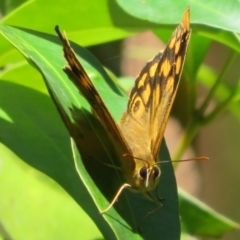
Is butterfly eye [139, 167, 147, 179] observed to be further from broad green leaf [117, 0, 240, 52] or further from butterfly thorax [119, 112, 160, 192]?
broad green leaf [117, 0, 240, 52]

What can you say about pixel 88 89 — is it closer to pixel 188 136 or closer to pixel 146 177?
pixel 146 177

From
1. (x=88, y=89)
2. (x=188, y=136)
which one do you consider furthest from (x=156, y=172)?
(x=188, y=136)

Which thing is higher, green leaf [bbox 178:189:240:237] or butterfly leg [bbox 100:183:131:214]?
butterfly leg [bbox 100:183:131:214]

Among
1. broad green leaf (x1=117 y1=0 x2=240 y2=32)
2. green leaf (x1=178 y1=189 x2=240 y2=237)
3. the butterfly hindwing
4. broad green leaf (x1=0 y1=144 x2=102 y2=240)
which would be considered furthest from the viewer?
green leaf (x1=178 y1=189 x2=240 y2=237)

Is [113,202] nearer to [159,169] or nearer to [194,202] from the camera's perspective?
[159,169]

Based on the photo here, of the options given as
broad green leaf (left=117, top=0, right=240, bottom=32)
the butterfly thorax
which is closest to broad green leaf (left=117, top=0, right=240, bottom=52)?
broad green leaf (left=117, top=0, right=240, bottom=32)

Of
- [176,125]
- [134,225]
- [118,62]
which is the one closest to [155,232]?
[134,225]

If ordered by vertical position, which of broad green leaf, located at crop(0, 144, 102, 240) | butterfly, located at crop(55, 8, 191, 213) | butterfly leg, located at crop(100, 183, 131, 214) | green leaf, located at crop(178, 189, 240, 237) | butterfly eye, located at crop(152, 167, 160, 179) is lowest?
green leaf, located at crop(178, 189, 240, 237)

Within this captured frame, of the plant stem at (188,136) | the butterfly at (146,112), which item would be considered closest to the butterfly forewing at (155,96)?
the butterfly at (146,112)
